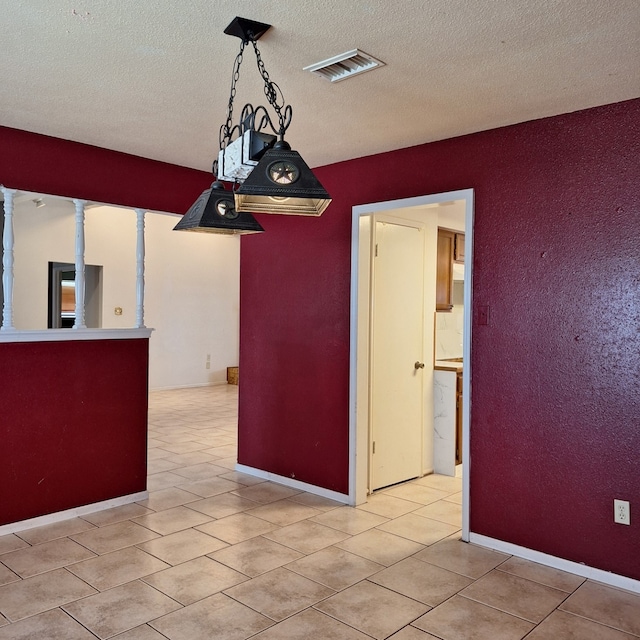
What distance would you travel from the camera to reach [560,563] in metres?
3.16

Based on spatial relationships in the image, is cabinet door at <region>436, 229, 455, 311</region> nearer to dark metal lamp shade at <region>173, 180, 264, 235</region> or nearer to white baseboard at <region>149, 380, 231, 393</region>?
dark metal lamp shade at <region>173, 180, 264, 235</region>

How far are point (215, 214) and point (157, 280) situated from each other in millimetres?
7352

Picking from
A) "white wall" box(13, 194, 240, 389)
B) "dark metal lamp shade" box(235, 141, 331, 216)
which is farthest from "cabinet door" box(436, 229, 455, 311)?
"white wall" box(13, 194, 240, 389)

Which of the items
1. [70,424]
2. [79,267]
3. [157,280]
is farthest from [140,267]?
[157,280]

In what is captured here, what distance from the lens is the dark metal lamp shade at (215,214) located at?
2557mm

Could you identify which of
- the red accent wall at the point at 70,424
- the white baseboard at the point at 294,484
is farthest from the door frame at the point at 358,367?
the red accent wall at the point at 70,424

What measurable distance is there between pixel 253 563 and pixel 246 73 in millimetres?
2491

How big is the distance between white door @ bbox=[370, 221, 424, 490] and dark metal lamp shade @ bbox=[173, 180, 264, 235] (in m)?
1.85

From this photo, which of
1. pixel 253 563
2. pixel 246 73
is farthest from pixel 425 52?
pixel 253 563

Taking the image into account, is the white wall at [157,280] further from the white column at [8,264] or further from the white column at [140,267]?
the white column at [8,264]

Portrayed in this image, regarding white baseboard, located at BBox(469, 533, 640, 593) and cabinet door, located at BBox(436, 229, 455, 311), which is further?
cabinet door, located at BBox(436, 229, 455, 311)

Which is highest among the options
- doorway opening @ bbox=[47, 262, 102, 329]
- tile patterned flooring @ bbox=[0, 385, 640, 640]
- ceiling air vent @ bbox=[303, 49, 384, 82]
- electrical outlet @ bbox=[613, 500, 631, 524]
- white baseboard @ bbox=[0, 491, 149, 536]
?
ceiling air vent @ bbox=[303, 49, 384, 82]

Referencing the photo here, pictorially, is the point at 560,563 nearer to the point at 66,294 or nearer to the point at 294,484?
the point at 294,484

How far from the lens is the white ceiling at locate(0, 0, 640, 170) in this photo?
2131mm
